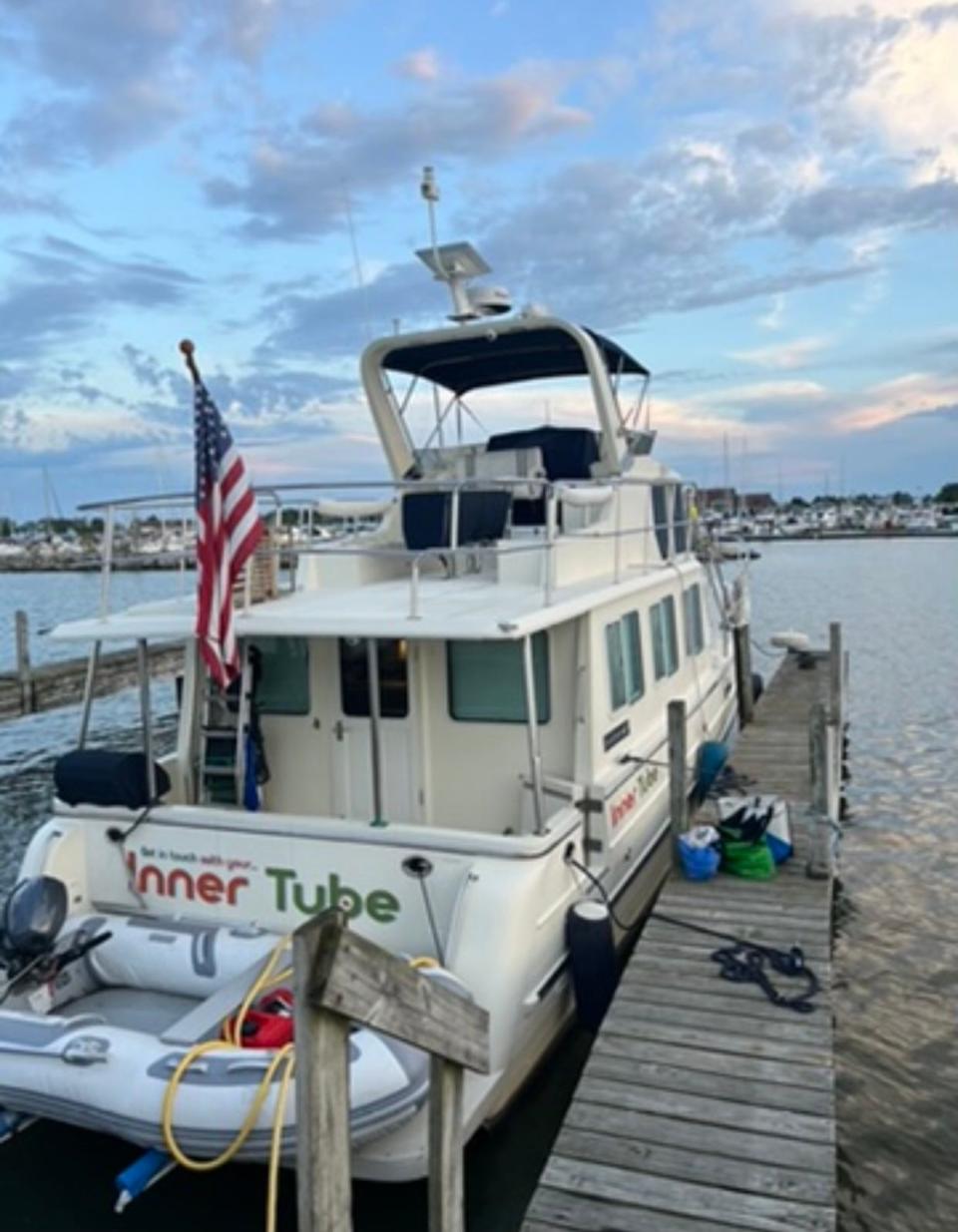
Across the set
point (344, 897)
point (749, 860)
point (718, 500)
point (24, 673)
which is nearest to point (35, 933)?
point (344, 897)

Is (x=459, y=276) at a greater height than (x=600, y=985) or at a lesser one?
greater

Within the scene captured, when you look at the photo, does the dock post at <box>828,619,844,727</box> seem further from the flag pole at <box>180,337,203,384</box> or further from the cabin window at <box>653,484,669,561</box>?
the flag pole at <box>180,337,203,384</box>

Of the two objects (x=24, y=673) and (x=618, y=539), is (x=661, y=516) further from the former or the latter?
(x=24, y=673)

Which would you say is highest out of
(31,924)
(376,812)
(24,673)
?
(376,812)

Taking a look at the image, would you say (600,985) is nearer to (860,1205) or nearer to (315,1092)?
(860,1205)

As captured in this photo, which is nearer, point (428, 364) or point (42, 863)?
point (42, 863)

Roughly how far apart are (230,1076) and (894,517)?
387 ft

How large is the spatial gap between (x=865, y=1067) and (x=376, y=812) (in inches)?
159

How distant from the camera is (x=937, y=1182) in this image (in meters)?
5.59

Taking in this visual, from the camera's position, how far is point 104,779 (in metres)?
Result: 6.12

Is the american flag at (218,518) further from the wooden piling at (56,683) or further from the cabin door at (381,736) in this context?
the wooden piling at (56,683)

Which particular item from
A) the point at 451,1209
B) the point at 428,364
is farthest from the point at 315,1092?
the point at 428,364

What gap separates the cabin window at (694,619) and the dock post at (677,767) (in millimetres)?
3077

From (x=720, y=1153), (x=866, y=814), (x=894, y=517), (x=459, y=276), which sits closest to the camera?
(x=720, y=1153)
